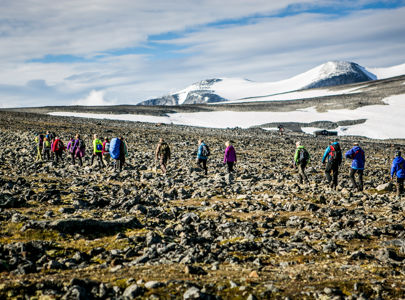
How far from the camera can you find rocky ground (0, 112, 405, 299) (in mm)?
6375

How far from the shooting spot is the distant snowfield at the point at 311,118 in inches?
2461

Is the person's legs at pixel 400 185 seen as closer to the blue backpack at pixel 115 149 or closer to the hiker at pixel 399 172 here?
the hiker at pixel 399 172

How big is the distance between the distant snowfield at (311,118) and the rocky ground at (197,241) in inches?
1953

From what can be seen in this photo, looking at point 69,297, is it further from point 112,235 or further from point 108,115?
point 108,115

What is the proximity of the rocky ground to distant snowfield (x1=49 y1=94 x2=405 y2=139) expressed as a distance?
49.6m

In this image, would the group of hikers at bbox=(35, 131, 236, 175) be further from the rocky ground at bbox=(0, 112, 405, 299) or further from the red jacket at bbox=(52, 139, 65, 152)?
the rocky ground at bbox=(0, 112, 405, 299)

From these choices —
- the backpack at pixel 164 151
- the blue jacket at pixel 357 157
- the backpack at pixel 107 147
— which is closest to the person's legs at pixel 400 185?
the blue jacket at pixel 357 157

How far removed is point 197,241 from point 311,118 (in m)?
71.9

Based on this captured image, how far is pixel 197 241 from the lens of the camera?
916cm

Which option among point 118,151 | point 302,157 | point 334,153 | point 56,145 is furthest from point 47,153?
point 334,153

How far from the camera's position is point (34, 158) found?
2584 cm

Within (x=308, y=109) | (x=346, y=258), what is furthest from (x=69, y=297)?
(x=308, y=109)

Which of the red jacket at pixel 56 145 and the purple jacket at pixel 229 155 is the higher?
the red jacket at pixel 56 145

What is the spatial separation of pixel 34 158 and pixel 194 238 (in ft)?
67.3
